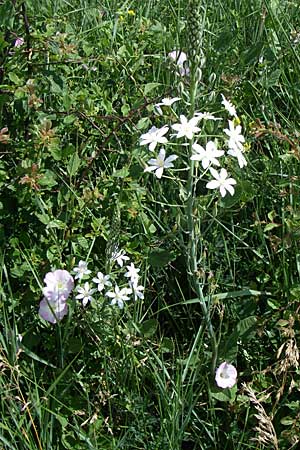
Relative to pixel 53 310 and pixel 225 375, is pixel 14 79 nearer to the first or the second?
pixel 53 310

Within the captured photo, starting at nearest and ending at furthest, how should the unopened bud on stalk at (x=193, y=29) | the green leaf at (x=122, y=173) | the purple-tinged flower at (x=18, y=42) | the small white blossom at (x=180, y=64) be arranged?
1. the unopened bud on stalk at (x=193, y=29)
2. the small white blossom at (x=180, y=64)
3. the green leaf at (x=122, y=173)
4. the purple-tinged flower at (x=18, y=42)

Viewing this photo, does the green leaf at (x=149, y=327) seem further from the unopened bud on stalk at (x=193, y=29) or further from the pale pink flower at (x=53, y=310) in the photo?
the unopened bud on stalk at (x=193, y=29)

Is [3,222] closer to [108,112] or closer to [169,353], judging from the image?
[108,112]

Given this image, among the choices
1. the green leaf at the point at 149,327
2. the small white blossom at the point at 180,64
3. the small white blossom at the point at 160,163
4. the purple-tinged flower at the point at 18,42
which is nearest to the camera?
the small white blossom at the point at 160,163

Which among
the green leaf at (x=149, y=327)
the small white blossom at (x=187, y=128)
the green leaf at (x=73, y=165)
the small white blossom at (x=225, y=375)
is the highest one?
the small white blossom at (x=187, y=128)

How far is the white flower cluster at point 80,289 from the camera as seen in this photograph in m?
2.01

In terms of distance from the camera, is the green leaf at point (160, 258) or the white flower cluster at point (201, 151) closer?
the white flower cluster at point (201, 151)

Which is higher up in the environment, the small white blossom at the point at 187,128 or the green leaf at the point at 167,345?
the small white blossom at the point at 187,128

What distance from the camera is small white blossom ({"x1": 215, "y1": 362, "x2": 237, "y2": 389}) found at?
6.56ft

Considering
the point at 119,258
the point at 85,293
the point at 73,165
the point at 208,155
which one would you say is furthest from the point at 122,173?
the point at 208,155

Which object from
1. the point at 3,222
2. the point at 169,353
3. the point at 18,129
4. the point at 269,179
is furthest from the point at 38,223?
the point at 269,179

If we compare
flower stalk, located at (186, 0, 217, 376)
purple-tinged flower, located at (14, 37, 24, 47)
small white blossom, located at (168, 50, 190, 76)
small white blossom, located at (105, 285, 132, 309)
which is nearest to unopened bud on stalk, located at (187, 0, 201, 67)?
flower stalk, located at (186, 0, 217, 376)

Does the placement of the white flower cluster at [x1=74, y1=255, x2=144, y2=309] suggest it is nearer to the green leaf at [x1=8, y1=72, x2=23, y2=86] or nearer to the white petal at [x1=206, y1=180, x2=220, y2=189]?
the white petal at [x1=206, y1=180, x2=220, y2=189]

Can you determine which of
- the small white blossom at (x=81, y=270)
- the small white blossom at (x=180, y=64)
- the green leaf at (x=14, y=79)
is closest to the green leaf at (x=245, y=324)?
the small white blossom at (x=81, y=270)
